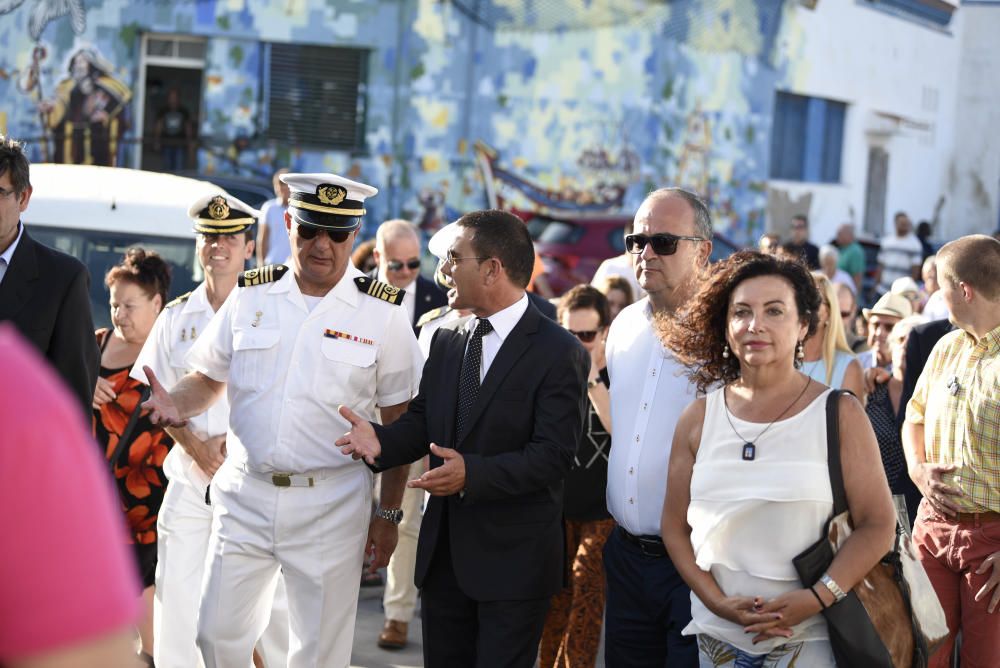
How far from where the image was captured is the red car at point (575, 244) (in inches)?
655

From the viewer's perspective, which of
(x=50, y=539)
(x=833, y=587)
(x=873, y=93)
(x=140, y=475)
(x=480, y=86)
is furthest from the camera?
(x=873, y=93)

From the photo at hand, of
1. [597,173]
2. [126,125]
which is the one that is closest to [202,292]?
[126,125]

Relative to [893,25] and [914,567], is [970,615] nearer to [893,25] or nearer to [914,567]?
[914,567]

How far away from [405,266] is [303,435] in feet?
11.2

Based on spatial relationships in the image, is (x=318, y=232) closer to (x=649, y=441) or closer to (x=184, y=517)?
(x=649, y=441)

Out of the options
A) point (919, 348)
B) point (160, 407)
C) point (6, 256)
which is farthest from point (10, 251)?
point (919, 348)

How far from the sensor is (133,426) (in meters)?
6.58

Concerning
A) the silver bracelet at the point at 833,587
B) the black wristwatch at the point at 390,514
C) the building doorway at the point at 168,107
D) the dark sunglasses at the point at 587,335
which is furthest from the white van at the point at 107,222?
the building doorway at the point at 168,107

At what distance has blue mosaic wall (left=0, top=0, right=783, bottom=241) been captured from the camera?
61.9ft

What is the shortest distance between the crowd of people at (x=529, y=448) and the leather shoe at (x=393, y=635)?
122 centimetres

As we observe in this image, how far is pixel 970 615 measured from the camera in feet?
17.9

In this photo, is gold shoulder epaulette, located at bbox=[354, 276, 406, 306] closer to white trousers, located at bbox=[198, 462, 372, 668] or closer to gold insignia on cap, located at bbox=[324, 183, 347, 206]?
gold insignia on cap, located at bbox=[324, 183, 347, 206]

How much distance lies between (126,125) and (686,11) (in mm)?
9004

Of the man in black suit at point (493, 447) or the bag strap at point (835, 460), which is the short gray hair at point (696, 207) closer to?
the man in black suit at point (493, 447)
